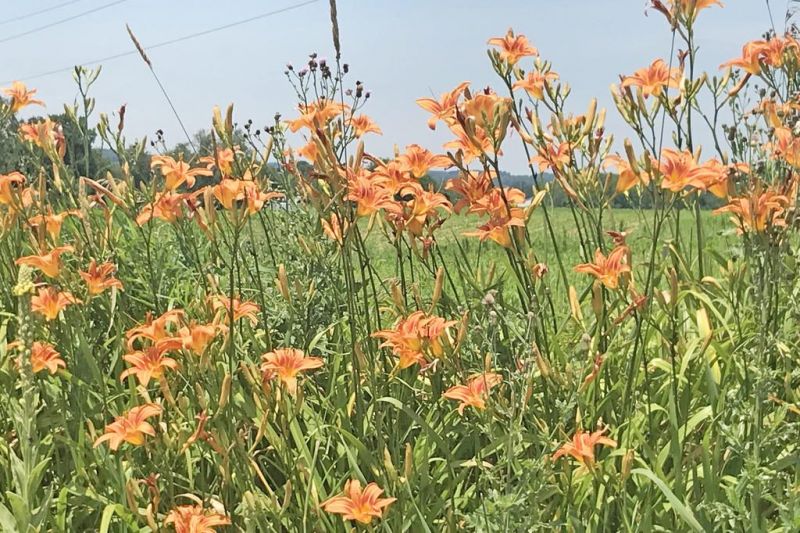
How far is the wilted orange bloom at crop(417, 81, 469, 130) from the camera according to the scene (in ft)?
7.16

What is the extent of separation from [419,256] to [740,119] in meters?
1.20

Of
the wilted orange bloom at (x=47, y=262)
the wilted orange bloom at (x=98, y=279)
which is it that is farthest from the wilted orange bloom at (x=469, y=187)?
the wilted orange bloom at (x=47, y=262)

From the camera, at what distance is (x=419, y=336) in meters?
1.97

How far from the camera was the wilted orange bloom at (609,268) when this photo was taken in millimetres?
1936

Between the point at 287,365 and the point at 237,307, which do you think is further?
the point at 237,307

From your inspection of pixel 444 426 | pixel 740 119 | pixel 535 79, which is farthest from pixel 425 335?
pixel 740 119

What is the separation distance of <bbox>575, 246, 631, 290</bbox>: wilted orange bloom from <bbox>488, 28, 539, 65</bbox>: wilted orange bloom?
0.75m

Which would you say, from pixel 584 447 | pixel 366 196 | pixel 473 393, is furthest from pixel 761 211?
pixel 366 196

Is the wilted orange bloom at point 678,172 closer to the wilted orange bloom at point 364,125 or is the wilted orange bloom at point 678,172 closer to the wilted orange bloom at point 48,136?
the wilted orange bloom at point 364,125

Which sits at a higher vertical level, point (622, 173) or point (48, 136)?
point (48, 136)

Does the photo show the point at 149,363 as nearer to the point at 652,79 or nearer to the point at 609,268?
the point at 609,268

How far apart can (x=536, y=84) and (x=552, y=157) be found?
0.24 m

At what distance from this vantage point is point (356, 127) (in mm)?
2701

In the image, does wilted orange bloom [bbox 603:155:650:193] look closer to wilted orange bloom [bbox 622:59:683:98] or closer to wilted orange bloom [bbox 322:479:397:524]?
wilted orange bloom [bbox 622:59:683:98]
